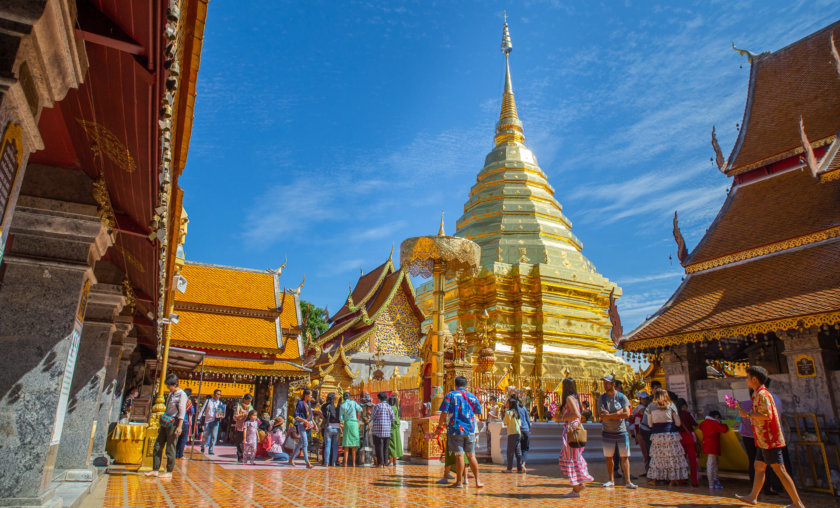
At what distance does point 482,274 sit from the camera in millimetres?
20422

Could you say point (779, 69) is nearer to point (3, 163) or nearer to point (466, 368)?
point (466, 368)

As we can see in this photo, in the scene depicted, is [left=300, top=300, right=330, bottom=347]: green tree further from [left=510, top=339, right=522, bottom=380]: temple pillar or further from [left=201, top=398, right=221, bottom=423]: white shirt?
[left=201, top=398, right=221, bottom=423]: white shirt

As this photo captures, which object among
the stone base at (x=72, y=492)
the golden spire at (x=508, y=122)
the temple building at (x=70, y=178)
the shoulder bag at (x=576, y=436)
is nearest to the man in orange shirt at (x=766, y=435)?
the shoulder bag at (x=576, y=436)

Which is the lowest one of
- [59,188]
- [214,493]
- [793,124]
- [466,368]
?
[214,493]

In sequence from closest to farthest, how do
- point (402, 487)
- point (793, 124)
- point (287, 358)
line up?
1. point (402, 487)
2. point (793, 124)
3. point (287, 358)

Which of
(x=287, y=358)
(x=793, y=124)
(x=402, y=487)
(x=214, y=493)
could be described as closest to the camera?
(x=214, y=493)

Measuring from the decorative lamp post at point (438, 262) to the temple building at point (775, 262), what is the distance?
348 centimetres

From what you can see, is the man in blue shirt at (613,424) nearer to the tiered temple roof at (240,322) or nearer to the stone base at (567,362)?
the stone base at (567,362)

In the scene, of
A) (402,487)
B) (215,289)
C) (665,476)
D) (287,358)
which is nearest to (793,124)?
(665,476)

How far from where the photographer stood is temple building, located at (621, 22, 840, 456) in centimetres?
774

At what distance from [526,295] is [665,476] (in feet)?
43.0

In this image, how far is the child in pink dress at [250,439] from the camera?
10.5 metres

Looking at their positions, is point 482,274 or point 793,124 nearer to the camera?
point 793,124

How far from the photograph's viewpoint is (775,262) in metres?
9.15
